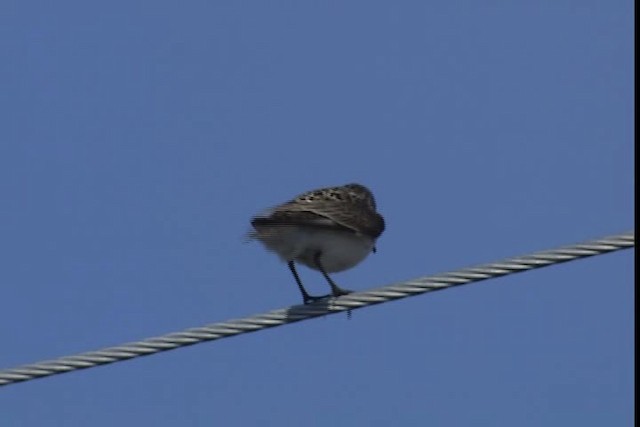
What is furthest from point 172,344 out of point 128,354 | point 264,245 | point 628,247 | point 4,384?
point 264,245

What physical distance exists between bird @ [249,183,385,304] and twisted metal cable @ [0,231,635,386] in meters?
2.56

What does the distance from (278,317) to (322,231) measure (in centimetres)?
316

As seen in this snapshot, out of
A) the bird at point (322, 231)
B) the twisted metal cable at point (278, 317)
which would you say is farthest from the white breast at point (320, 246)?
the twisted metal cable at point (278, 317)

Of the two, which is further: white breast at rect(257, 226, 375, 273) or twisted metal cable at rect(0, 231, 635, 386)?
white breast at rect(257, 226, 375, 273)

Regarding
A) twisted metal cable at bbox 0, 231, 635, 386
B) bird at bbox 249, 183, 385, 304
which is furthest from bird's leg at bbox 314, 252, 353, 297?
twisted metal cable at bbox 0, 231, 635, 386

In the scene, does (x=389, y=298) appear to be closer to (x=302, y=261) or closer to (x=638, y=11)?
(x=638, y=11)

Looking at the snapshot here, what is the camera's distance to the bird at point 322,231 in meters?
13.5

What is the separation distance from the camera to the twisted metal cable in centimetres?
991

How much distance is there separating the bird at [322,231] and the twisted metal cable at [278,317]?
2.56 metres

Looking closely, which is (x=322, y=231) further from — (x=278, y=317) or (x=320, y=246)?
(x=278, y=317)

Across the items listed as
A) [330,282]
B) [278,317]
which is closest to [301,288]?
[330,282]

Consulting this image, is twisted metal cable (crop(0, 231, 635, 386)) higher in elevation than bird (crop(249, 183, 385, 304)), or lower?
lower

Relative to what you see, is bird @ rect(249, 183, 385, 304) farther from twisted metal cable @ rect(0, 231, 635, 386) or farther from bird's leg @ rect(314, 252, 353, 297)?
twisted metal cable @ rect(0, 231, 635, 386)

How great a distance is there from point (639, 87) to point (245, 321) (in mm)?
2692
